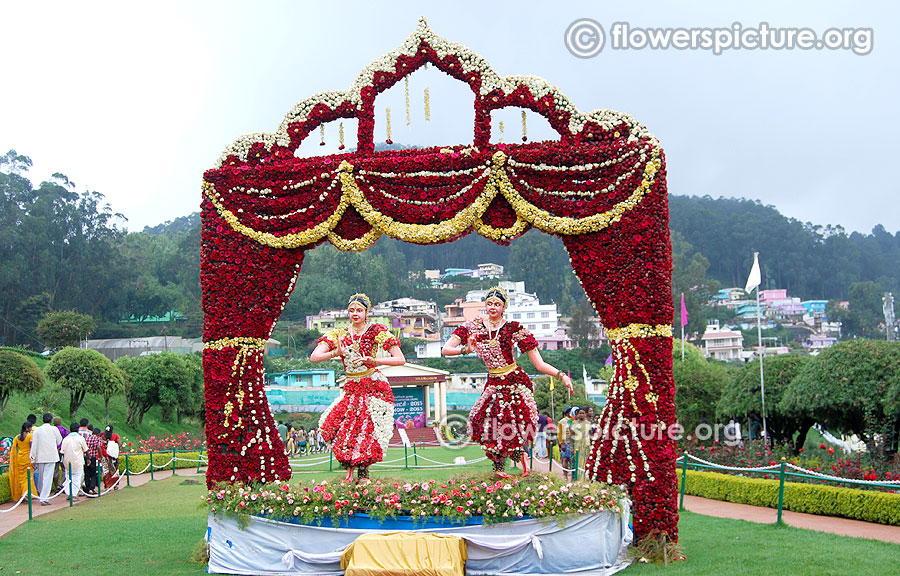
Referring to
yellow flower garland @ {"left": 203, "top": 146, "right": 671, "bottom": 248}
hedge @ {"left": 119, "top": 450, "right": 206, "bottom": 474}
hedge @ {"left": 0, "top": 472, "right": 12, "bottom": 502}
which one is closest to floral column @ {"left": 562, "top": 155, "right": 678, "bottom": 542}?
yellow flower garland @ {"left": 203, "top": 146, "right": 671, "bottom": 248}

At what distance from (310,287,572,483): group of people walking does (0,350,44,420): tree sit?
15.4 m

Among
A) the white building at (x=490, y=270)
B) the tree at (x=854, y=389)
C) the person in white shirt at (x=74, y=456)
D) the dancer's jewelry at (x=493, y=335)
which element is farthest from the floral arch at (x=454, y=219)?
the white building at (x=490, y=270)

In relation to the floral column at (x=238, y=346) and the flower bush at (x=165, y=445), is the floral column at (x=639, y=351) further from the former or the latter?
the flower bush at (x=165, y=445)

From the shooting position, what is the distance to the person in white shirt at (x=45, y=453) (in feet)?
36.8

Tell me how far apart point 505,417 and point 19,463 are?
26.6ft

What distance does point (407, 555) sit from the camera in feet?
21.5

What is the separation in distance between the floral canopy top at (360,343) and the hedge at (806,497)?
6092 millimetres

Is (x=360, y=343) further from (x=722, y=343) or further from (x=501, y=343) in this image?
(x=722, y=343)

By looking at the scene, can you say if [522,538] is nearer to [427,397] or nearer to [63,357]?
[63,357]

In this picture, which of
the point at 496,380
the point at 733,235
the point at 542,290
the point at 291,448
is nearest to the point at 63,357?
the point at 291,448

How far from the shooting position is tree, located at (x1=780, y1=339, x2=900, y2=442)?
12.5 metres

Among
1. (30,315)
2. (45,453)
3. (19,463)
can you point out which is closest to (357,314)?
(45,453)

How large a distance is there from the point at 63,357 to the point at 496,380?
18901 mm

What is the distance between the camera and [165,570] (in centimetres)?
719
